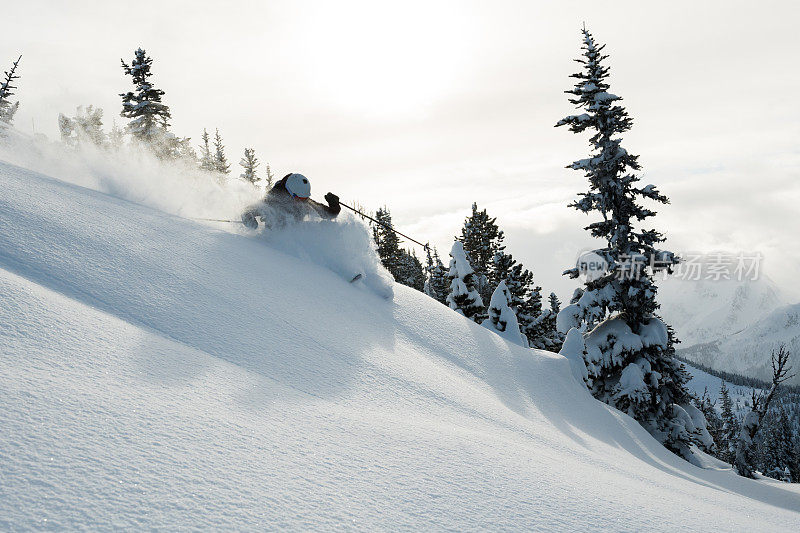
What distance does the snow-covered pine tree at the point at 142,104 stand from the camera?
28.0 metres

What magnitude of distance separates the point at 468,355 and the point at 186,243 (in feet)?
15.9

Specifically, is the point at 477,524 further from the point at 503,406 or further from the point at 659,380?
Result: the point at 659,380

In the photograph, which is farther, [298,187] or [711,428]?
[711,428]

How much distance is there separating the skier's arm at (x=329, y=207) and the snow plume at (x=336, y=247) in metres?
0.17

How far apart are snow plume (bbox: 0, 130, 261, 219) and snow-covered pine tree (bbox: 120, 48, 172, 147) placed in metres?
20.3

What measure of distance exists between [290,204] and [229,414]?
7.41m

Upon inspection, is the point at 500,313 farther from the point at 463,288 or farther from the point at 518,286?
the point at 518,286

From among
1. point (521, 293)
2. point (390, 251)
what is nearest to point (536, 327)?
point (521, 293)

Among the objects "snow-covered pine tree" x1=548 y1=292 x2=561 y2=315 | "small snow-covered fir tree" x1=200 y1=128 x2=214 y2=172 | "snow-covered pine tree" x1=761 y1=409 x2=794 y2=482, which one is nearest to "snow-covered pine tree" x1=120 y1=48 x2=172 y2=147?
"small snow-covered fir tree" x1=200 y1=128 x2=214 y2=172

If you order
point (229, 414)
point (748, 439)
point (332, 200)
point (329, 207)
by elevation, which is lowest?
point (229, 414)

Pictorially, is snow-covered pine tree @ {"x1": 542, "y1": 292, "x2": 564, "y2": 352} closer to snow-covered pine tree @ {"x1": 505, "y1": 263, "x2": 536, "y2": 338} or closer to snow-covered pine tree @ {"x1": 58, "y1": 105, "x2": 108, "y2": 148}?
snow-covered pine tree @ {"x1": 505, "y1": 263, "x2": 536, "y2": 338}

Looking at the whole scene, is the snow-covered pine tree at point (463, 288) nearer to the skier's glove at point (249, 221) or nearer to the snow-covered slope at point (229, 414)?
the skier's glove at point (249, 221)

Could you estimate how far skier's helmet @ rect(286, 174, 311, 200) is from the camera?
9742mm

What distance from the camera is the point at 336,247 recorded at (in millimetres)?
9727
